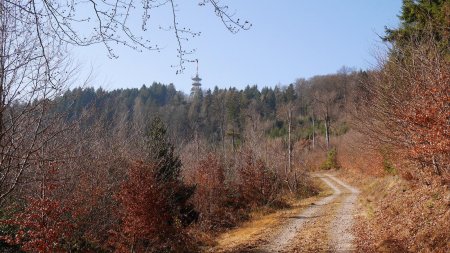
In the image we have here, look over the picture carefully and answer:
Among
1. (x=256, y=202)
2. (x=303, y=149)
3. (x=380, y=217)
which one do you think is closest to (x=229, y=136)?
(x=303, y=149)

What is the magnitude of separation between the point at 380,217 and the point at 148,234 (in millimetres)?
9136

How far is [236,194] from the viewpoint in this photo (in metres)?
27.8

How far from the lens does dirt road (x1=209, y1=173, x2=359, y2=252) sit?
14.7m

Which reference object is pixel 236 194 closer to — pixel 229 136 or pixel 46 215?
pixel 46 215

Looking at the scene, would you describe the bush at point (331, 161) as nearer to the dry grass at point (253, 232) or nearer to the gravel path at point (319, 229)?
the gravel path at point (319, 229)

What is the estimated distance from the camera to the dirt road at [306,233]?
14666 mm

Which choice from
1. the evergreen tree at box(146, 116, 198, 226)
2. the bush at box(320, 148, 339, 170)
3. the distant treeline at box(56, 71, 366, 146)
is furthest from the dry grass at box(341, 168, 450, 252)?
the distant treeline at box(56, 71, 366, 146)

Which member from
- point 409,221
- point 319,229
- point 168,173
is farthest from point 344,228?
point 168,173

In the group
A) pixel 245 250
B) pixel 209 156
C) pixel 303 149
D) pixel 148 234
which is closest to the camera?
pixel 148 234

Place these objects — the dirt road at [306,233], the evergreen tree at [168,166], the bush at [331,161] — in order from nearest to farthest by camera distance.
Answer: the dirt road at [306,233]
the evergreen tree at [168,166]
the bush at [331,161]

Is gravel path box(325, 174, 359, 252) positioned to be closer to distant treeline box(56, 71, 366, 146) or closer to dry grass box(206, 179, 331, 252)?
dry grass box(206, 179, 331, 252)

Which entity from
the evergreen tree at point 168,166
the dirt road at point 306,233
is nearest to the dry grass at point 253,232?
the dirt road at point 306,233

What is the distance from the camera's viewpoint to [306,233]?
17.3 metres

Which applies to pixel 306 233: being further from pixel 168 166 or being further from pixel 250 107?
pixel 250 107
